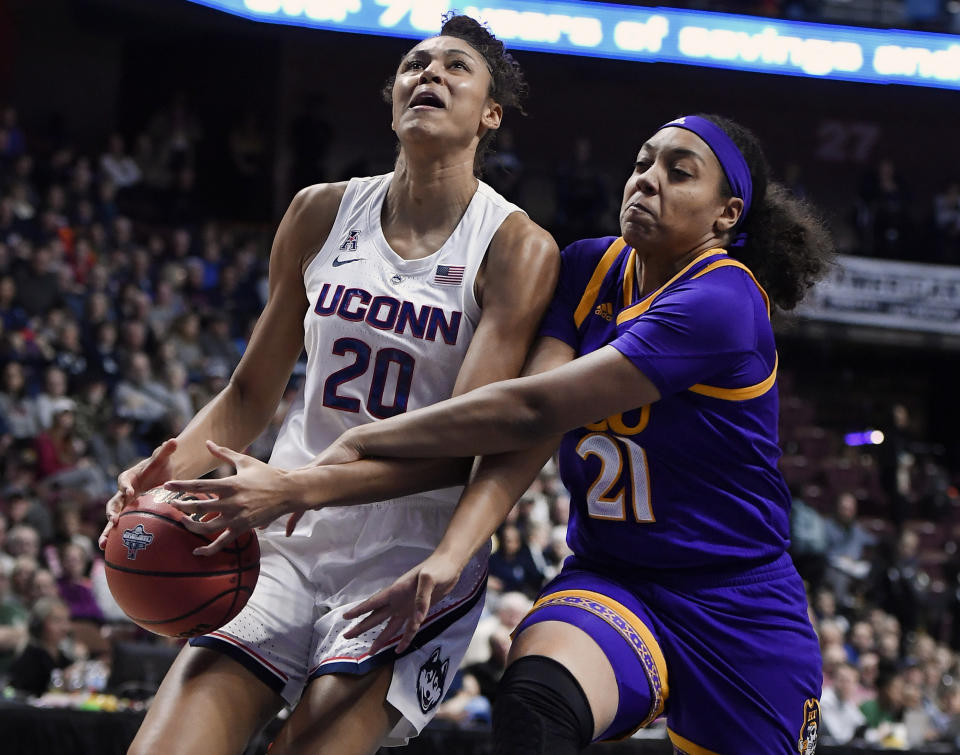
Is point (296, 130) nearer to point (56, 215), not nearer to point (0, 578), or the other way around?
point (56, 215)

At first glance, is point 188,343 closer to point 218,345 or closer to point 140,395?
point 218,345

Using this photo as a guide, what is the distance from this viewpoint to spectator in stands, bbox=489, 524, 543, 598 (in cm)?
837

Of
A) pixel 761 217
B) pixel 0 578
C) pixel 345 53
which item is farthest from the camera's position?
pixel 345 53

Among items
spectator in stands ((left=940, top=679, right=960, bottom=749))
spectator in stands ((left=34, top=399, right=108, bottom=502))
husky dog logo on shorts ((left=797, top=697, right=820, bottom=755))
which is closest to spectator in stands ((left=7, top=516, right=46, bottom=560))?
spectator in stands ((left=34, top=399, right=108, bottom=502))

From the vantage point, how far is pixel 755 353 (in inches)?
110

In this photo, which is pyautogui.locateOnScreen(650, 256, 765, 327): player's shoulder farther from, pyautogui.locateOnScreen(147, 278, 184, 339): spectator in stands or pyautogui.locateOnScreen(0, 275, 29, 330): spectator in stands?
pyautogui.locateOnScreen(147, 278, 184, 339): spectator in stands

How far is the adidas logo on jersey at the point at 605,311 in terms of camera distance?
116 inches

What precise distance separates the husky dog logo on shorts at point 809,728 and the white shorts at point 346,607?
814 millimetres

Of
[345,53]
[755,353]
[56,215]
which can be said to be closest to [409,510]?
[755,353]

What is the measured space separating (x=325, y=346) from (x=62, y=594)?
192 inches

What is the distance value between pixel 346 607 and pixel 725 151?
142 cm

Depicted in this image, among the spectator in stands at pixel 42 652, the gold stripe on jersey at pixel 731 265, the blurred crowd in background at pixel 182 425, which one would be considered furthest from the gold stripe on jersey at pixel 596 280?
the spectator in stands at pixel 42 652

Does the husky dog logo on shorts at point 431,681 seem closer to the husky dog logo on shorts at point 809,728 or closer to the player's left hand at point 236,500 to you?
the player's left hand at point 236,500

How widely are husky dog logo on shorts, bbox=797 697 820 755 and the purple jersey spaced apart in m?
0.36
